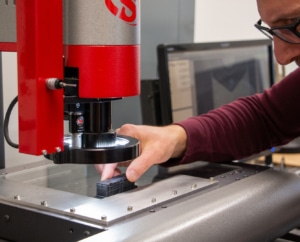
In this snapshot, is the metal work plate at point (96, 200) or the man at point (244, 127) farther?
the man at point (244, 127)

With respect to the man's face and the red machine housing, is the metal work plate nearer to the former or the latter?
the red machine housing

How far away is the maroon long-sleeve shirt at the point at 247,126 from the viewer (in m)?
1.19

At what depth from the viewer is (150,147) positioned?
1071mm

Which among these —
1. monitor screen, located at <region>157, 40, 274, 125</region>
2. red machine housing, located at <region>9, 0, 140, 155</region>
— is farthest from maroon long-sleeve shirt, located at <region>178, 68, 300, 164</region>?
red machine housing, located at <region>9, 0, 140, 155</region>

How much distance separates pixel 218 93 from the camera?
1.84 metres

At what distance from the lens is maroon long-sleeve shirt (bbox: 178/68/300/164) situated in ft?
3.89

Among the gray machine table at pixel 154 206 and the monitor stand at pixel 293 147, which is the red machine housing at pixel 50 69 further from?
the monitor stand at pixel 293 147

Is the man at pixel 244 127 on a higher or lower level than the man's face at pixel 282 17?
lower

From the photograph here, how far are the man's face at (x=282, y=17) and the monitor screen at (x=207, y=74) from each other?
568 millimetres

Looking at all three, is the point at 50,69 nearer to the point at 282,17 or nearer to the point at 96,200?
the point at 96,200

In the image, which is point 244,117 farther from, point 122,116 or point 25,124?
point 25,124

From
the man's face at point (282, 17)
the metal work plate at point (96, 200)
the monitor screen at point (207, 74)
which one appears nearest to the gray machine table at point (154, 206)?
the metal work plate at point (96, 200)

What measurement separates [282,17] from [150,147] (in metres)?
0.35

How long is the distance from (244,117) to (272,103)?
0.09m
